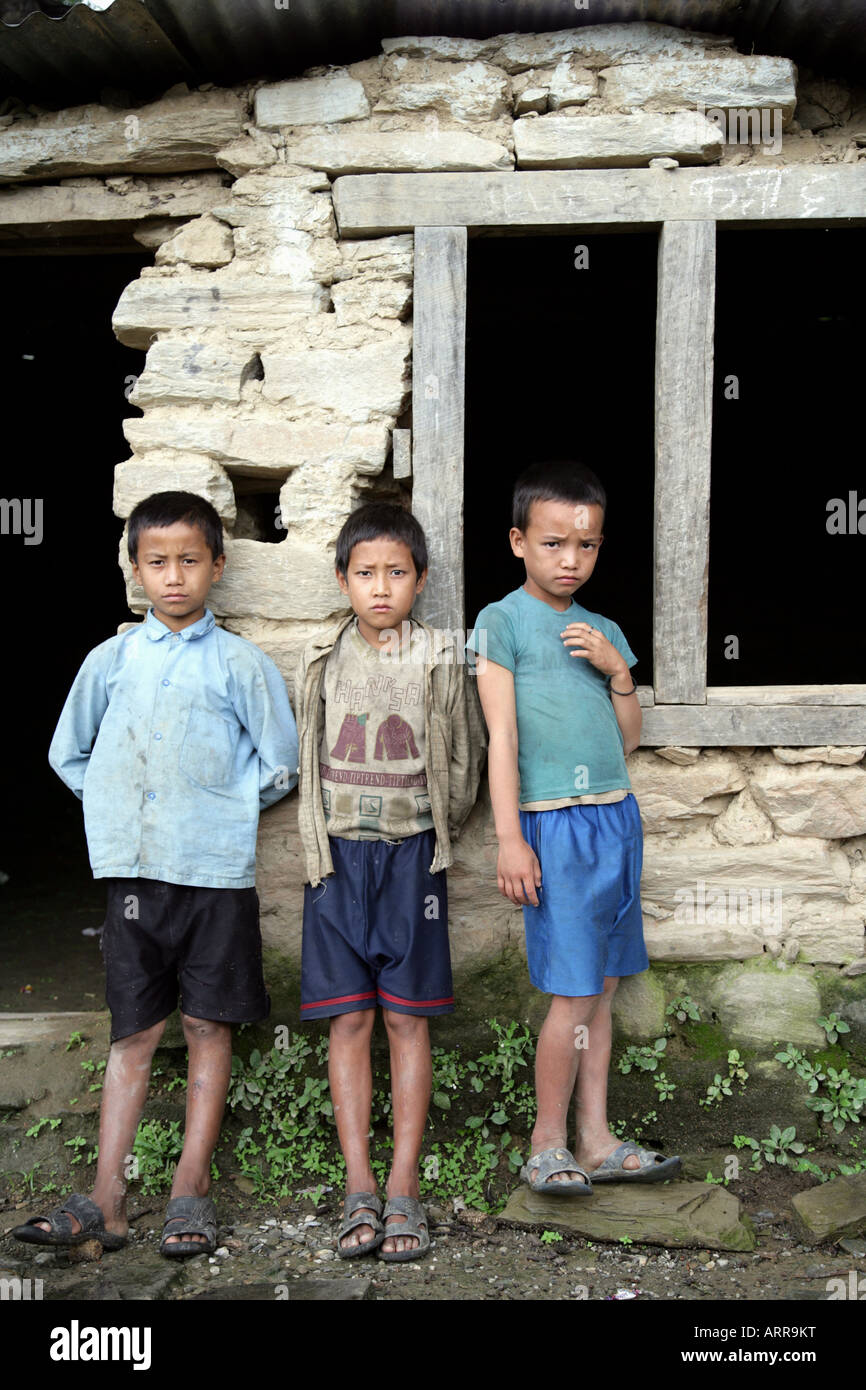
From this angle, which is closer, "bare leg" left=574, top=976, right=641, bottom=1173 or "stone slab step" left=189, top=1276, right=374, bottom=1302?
"stone slab step" left=189, top=1276, right=374, bottom=1302

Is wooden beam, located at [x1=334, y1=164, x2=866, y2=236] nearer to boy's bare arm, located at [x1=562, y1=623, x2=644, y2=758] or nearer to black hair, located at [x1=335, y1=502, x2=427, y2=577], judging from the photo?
black hair, located at [x1=335, y1=502, x2=427, y2=577]

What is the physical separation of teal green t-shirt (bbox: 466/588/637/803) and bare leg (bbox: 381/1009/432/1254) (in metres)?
0.67

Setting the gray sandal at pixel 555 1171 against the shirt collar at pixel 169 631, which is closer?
the gray sandal at pixel 555 1171

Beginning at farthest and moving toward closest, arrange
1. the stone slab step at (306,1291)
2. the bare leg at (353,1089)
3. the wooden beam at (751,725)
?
the wooden beam at (751,725)
the bare leg at (353,1089)
the stone slab step at (306,1291)

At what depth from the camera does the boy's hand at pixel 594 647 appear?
290 centimetres

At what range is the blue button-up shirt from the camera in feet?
9.47

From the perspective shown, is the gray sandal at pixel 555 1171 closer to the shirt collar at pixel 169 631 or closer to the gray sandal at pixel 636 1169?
the gray sandal at pixel 636 1169

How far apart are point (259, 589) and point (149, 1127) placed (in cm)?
156

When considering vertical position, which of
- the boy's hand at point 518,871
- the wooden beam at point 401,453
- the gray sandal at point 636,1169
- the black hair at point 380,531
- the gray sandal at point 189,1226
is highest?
the wooden beam at point 401,453

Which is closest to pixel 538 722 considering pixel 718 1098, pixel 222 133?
pixel 718 1098

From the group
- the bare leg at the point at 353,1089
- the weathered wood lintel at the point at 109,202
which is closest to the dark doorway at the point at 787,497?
the weathered wood lintel at the point at 109,202

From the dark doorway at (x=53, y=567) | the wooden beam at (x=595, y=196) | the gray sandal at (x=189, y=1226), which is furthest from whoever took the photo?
the dark doorway at (x=53, y=567)

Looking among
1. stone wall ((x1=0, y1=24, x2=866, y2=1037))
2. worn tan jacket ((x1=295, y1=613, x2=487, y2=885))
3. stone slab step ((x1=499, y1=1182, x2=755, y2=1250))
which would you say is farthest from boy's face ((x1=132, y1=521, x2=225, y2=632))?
stone slab step ((x1=499, y1=1182, x2=755, y2=1250))

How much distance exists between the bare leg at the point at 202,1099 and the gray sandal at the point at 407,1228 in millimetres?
490
